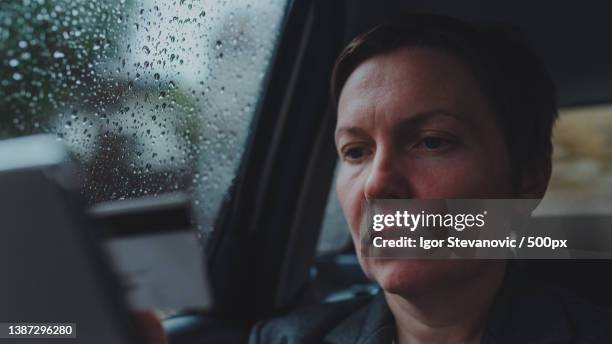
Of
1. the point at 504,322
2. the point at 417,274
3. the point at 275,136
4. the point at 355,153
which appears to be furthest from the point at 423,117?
the point at 275,136

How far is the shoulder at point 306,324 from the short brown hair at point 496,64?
506 mm

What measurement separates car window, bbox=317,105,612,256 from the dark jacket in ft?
0.95

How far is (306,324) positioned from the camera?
1.41 meters

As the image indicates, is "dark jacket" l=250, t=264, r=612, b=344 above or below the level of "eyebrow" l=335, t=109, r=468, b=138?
below

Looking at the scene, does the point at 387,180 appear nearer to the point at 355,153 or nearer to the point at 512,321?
the point at 355,153

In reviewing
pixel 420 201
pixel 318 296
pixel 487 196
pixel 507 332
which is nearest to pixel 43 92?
pixel 420 201

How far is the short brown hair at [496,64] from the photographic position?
3.96 ft

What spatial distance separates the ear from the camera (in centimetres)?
125

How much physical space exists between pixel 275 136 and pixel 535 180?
74 centimetres

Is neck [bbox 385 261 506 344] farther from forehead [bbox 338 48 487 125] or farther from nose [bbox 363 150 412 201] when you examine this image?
forehead [bbox 338 48 487 125]

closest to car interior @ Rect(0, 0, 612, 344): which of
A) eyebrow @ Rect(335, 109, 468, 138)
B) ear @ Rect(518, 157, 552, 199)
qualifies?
ear @ Rect(518, 157, 552, 199)

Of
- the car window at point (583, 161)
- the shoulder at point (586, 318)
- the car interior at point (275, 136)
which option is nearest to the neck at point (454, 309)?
the shoulder at point (586, 318)

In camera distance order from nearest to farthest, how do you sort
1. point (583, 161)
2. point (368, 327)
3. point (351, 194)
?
point (351, 194) < point (368, 327) < point (583, 161)

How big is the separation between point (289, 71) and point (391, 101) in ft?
1.96
